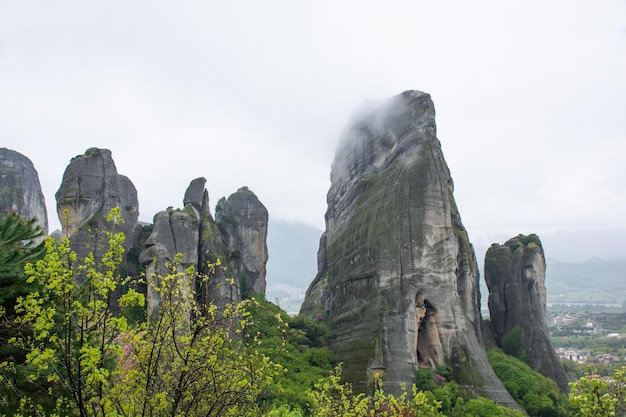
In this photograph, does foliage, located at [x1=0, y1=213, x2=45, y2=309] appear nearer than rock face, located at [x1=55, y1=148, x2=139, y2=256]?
Yes

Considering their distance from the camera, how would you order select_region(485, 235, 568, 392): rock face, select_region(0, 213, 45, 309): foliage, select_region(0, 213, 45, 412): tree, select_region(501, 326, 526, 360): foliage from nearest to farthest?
select_region(0, 213, 45, 412): tree < select_region(0, 213, 45, 309): foliage < select_region(485, 235, 568, 392): rock face < select_region(501, 326, 526, 360): foliage

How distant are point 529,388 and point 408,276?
40.1ft

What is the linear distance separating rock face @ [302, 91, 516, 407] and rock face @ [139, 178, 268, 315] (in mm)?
10250

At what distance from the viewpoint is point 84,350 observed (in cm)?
746

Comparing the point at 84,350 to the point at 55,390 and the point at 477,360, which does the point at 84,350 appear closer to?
the point at 55,390

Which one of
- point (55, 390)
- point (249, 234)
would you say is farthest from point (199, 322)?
point (249, 234)

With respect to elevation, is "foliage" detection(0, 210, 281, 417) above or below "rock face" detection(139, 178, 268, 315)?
below

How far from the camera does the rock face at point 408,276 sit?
37.0m

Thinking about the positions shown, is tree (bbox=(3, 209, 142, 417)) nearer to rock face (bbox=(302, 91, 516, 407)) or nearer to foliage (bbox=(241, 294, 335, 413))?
foliage (bbox=(241, 294, 335, 413))

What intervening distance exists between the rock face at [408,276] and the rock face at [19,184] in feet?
158

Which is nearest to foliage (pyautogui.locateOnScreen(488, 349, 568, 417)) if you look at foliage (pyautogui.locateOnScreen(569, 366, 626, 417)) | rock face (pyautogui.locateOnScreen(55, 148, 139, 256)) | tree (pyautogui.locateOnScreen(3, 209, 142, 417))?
foliage (pyautogui.locateOnScreen(569, 366, 626, 417))

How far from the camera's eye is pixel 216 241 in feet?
151

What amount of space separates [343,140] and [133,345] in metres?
55.3

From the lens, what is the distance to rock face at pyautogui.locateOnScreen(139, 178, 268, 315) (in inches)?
1572
